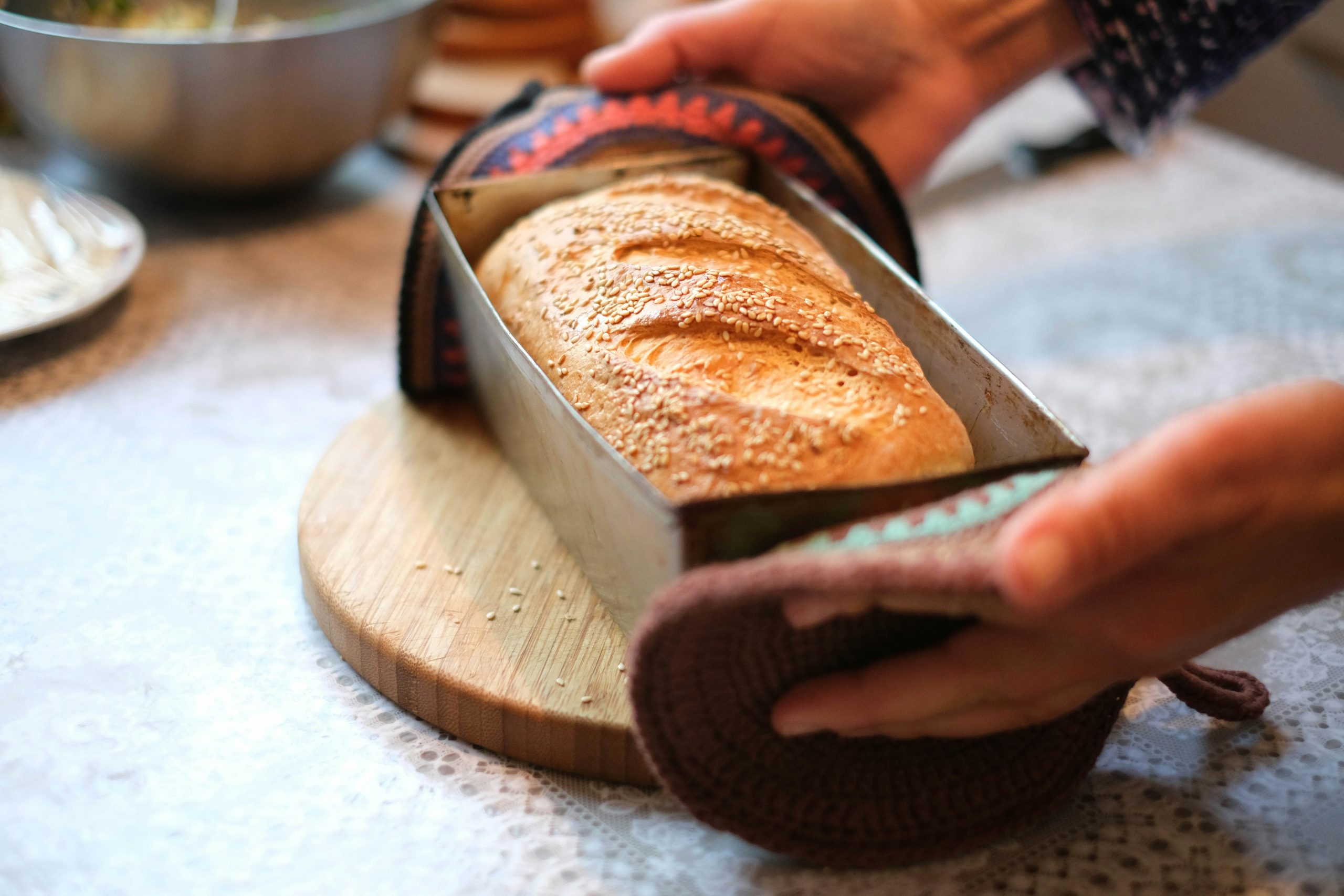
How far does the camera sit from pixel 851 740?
0.78m

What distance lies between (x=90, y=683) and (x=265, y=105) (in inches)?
38.0

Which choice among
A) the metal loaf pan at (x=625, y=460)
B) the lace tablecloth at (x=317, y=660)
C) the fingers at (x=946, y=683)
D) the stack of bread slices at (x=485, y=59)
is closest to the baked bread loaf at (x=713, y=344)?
the metal loaf pan at (x=625, y=460)

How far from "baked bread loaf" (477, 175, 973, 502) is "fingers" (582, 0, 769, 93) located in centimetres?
21

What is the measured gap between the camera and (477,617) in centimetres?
98

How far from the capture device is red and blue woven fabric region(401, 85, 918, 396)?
4.24ft

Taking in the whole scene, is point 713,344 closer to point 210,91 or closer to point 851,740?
point 851,740

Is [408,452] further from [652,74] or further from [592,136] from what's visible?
[652,74]

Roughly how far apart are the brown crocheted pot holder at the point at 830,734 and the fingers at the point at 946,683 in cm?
2

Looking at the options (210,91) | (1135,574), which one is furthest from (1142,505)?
(210,91)

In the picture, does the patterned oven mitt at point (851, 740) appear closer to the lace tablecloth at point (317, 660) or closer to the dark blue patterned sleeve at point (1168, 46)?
the lace tablecloth at point (317, 660)

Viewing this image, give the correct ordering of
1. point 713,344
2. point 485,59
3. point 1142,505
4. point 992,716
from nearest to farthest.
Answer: point 1142,505 < point 992,716 < point 713,344 < point 485,59

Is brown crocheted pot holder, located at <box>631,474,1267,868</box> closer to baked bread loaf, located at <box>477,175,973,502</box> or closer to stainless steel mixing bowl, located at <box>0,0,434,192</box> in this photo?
baked bread loaf, located at <box>477,175,973,502</box>

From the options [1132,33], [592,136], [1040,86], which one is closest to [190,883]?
[592,136]

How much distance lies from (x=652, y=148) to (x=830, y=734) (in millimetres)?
820
